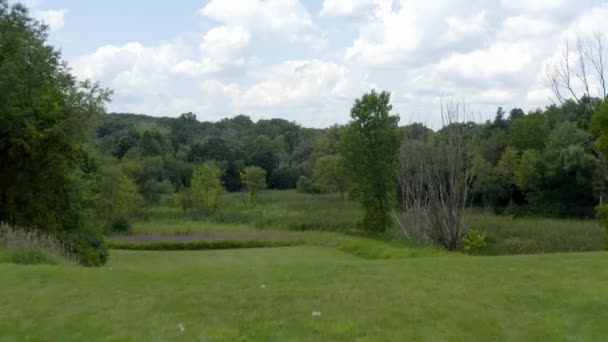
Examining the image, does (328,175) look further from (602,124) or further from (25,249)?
(25,249)

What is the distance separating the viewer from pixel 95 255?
792 inches

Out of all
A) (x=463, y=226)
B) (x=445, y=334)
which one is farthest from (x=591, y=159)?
(x=445, y=334)

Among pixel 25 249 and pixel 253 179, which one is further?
pixel 253 179

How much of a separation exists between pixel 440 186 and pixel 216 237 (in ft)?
45.9

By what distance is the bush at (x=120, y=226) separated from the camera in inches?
1540

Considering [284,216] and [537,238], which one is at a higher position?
[284,216]

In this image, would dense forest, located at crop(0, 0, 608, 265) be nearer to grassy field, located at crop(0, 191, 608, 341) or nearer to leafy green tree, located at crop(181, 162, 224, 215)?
leafy green tree, located at crop(181, 162, 224, 215)

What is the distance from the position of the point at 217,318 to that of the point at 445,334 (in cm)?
296

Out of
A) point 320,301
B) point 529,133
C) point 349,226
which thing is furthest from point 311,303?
point 529,133

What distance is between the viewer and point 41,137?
63.8 ft

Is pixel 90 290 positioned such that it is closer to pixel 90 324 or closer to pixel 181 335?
pixel 90 324

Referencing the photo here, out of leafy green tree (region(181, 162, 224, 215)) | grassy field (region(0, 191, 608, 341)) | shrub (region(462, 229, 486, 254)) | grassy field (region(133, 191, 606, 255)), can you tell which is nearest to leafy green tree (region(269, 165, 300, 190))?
grassy field (region(133, 191, 606, 255))

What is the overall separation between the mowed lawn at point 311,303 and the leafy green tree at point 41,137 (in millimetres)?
9437

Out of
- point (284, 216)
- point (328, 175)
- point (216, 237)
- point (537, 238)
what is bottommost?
point (216, 237)
